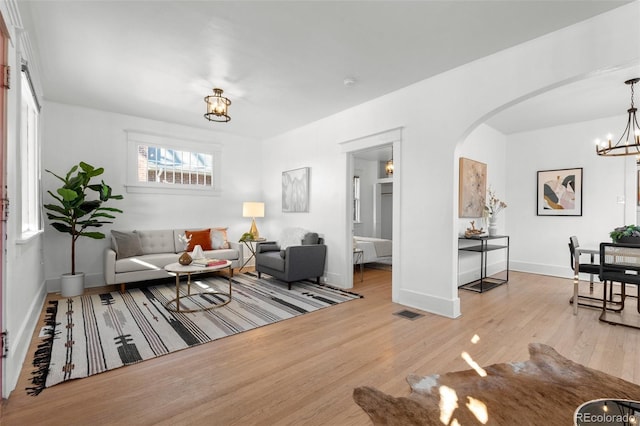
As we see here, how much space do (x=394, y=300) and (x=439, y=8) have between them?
3.17 m

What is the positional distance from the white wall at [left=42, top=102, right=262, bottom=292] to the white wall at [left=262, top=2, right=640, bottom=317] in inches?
85.4

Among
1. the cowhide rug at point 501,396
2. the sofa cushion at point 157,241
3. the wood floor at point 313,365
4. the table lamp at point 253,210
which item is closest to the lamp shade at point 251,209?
the table lamp at point 253,210

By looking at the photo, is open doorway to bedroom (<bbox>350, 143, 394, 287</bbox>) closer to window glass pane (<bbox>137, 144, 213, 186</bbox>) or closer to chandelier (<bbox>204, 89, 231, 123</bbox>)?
window glass pane (<bbox>137, 144, 213, 186</bbox>)

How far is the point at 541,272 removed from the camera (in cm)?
561

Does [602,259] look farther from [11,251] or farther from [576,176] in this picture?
[11,251]

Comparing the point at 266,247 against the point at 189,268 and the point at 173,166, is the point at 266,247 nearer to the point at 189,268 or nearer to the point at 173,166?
the point at 189,268

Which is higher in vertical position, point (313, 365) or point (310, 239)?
point (310, 239)

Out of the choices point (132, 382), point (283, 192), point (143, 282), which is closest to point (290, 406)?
point (132, 382)

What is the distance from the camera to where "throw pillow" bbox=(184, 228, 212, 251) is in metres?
5.21

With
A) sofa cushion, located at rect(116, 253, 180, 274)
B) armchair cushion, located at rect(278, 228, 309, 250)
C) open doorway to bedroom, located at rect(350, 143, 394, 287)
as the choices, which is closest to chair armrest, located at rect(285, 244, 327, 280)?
armchair cushion, located at rect(278, 228, 309, 250)

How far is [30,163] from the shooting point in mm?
3518

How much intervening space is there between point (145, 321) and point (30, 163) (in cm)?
237

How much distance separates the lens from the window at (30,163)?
3180 millimetres

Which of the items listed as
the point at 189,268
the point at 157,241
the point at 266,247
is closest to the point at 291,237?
the point at 266,247
